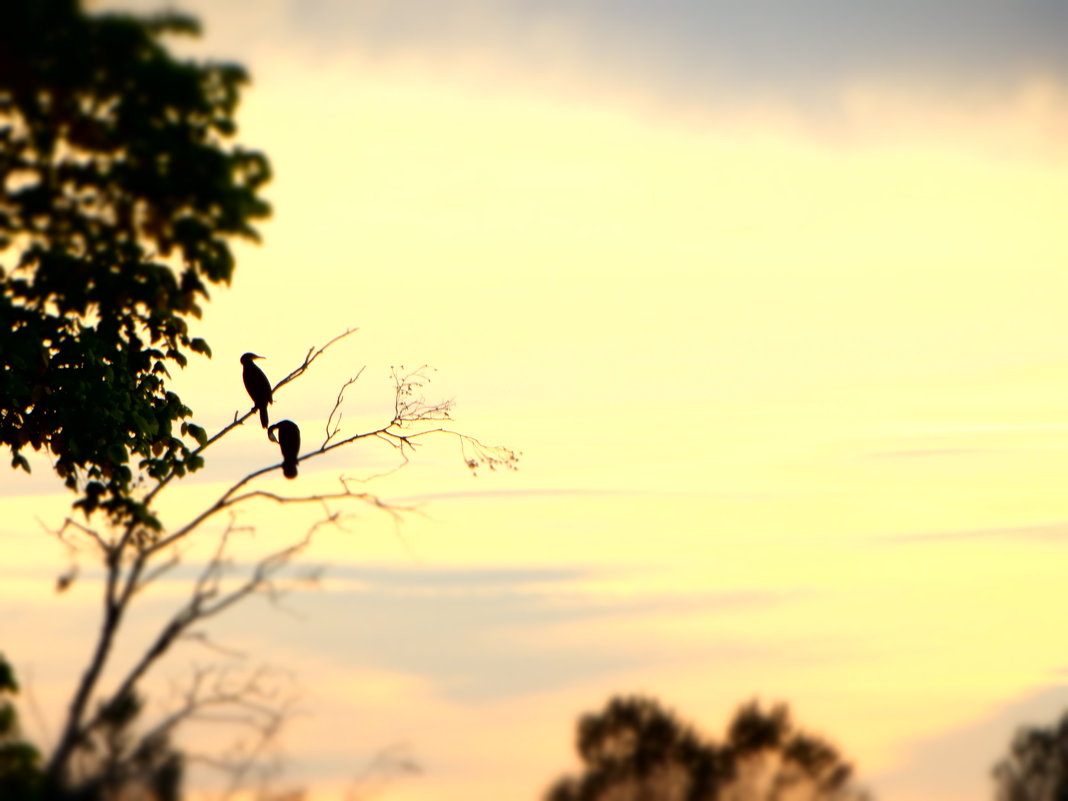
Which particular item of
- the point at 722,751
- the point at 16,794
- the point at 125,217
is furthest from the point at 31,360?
the point at 722,751

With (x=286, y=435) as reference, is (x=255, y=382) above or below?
above

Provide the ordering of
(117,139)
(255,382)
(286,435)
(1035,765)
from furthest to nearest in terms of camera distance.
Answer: (1035,765) → (255,382) → (286,435) → (117,139)

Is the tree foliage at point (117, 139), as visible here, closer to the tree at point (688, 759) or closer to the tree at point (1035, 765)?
the tree at point (688, 759)

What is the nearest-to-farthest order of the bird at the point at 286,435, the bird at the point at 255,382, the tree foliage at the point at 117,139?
the tree foliage at the point at 117,139, the bird at the point at 286,435, the bird at the point at 255,382

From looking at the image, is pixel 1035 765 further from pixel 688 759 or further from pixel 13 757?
pixel 13 757

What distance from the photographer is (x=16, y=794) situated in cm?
1301

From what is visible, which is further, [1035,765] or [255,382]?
[1035,765]

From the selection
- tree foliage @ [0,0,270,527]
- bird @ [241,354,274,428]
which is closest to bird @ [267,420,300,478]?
bird @ [241,354,274,428]

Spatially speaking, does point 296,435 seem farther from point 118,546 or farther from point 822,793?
point 822,793

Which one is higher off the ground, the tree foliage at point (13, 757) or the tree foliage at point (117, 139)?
the tree foliage at point (117, 139)

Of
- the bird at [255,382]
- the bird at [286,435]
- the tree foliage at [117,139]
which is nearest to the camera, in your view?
the tree foliage at [117,139]

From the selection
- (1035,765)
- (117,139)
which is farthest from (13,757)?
(1035,765)

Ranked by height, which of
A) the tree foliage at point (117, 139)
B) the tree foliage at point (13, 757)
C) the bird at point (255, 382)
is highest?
the bird at point (255, 382)

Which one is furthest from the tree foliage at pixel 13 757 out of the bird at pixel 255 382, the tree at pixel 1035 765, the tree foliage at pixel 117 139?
the tree at pixel 1035 765
